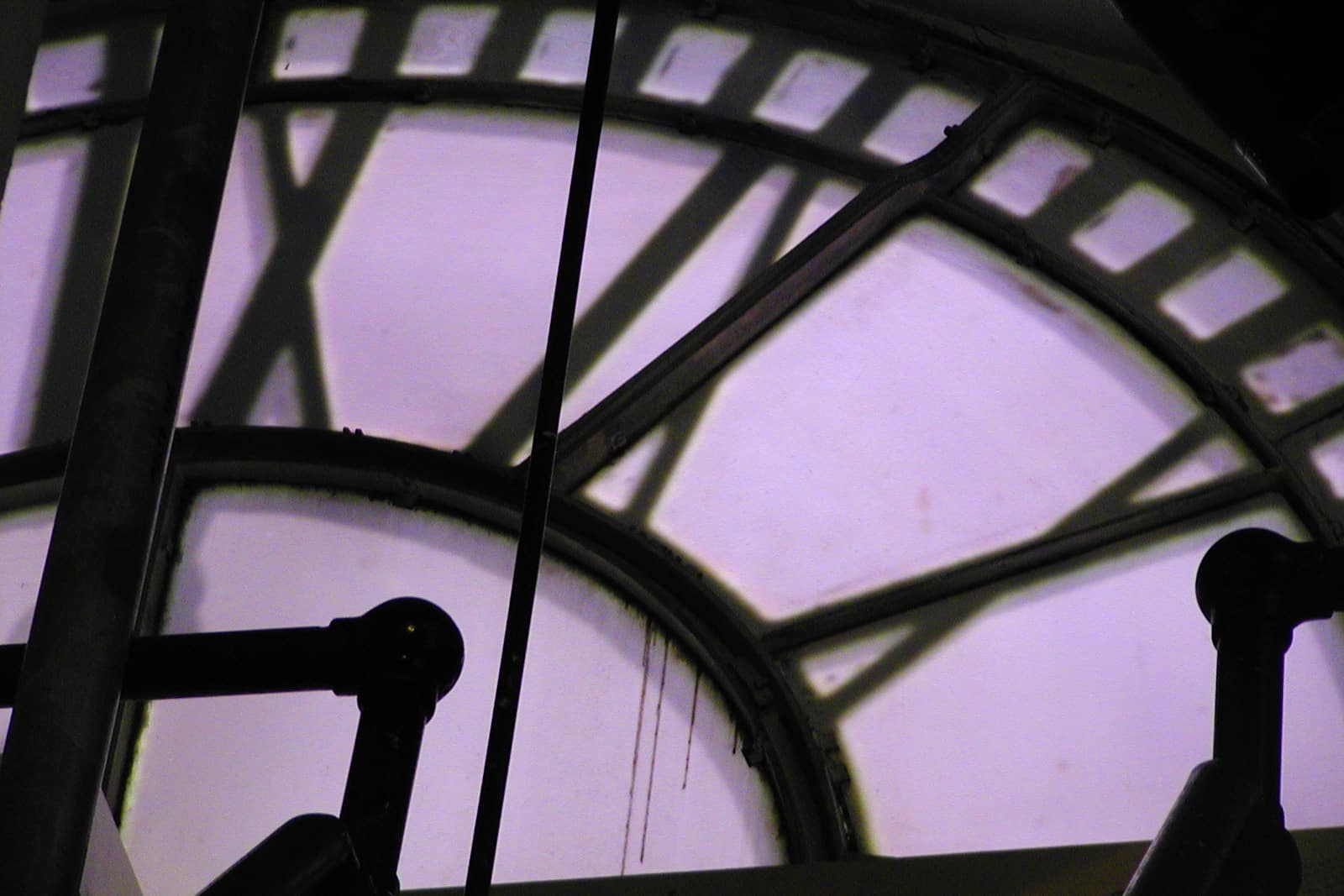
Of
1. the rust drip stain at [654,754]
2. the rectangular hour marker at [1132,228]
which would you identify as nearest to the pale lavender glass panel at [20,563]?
the rust drip stain at [654,754]

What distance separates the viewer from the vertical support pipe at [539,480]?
107 inches

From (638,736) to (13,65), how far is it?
4.36 meters

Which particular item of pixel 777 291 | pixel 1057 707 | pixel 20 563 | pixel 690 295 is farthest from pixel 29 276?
pixel 1057 707

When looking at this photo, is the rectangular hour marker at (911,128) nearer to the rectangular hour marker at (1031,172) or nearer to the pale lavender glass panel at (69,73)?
the rectangular hour marker at (1031,172)

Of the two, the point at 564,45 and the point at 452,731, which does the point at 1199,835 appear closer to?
the point at 452,731

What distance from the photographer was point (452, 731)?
7.11m

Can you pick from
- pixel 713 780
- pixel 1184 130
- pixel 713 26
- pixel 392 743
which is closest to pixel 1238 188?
pixel 1184 130

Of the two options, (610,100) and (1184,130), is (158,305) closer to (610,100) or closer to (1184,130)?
(610,100)

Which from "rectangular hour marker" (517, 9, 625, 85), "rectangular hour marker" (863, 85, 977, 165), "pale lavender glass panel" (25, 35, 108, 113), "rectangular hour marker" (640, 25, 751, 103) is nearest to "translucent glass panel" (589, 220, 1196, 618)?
"rectangular hour marker" (863, 85, 977, 165)

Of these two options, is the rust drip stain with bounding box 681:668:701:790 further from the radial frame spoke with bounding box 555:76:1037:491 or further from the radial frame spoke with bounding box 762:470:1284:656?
the radial frame spoke with bounding box 555:76:1037:491

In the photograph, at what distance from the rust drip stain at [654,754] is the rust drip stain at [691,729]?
115 mm

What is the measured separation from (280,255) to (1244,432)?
397cm

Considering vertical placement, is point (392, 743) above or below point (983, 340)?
below

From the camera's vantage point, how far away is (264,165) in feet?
24.4
